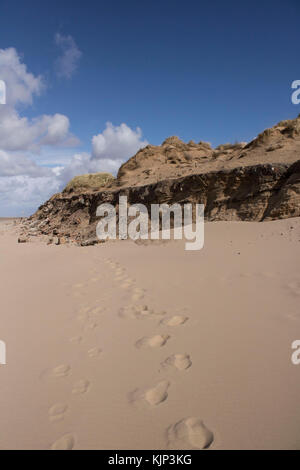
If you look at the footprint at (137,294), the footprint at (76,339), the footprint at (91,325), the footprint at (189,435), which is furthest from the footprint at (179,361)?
the footprint at (137,294)

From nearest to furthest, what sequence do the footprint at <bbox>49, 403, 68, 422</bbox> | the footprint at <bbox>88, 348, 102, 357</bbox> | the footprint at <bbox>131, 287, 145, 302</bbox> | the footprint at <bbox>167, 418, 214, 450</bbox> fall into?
the footprint at <bbox>167, 418, 214, 450</bbox>, the footprint at <bbox>49, 403, 68, 422</bbox>, the footprint at <bbox>88, 348, 102, 357</bbox>, the footprint at <bbox>131, 287, 145, 302</bbox>

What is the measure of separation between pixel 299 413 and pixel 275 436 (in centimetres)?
22

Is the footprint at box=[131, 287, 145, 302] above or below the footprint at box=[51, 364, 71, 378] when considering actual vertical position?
above

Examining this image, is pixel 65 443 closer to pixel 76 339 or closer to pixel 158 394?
pixel 158 394

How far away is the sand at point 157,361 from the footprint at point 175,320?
0.02m

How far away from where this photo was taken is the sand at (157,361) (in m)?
1.35

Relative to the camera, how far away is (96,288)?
398cm

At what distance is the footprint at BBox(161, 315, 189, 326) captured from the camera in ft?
8.32

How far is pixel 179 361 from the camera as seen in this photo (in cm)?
192

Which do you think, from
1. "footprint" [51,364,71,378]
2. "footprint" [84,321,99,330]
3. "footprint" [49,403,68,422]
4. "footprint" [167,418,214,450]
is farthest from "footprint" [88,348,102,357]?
"footprint" [167,418,214,450]

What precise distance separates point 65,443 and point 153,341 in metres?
1.05

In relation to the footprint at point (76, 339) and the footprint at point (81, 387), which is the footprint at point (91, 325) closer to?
the footprint at point (76, 339)

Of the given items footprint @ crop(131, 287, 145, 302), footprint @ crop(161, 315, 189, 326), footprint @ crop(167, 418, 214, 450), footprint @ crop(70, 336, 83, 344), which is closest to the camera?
footprint @ crop(167, 418, 214, 450)

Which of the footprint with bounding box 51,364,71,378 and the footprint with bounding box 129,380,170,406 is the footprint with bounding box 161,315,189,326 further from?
the footprint with bounding box 51,364,71,378
